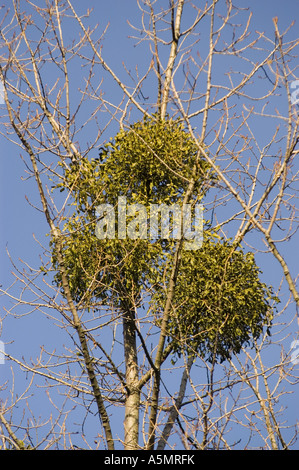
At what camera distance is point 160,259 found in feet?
27.0

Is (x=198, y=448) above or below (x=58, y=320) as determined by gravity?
below

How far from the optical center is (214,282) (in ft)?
26.2

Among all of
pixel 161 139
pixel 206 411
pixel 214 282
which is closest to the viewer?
pixel 206 411

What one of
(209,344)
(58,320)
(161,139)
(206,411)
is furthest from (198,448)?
(161,139)

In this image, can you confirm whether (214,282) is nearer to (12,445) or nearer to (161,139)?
(161,139)

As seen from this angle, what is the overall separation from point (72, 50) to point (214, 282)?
125 inches

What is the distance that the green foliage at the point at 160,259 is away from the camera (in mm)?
8016

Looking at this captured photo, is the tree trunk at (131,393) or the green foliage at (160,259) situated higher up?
the green foliage at (160,259)

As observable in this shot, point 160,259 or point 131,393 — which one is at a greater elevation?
point 160,259

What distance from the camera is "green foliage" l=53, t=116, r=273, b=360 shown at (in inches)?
316

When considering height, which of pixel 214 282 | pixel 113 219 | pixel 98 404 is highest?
pixel 113 219

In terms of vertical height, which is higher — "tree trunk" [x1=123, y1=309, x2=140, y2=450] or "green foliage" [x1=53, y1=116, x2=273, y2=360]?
"green foliage" [x1=53, y1=116, x2=273, y2=360]

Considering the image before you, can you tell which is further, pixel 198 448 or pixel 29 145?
pixel 29 145

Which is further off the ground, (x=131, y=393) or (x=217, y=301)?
(x=217, y=301)
